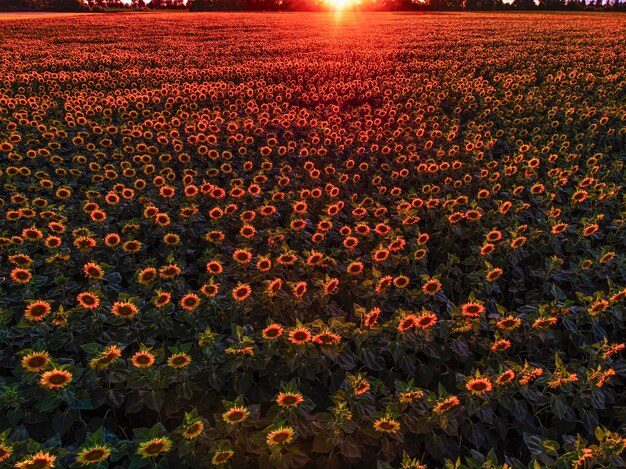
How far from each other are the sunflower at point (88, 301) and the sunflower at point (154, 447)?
1.55 m

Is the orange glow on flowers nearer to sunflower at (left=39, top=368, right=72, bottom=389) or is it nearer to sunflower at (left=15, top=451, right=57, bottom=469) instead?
sunflower at (left=39, top=368, right=72, bottom=389)

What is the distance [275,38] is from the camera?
36219 millimetres

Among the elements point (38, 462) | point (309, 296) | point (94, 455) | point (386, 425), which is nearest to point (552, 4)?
point (309, 296)

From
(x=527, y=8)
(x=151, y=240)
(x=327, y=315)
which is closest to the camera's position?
(x=327, y=315)

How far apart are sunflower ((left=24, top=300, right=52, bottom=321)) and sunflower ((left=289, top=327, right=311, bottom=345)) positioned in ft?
7.26

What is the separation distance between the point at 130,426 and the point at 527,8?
123m

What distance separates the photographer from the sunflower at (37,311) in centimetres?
354

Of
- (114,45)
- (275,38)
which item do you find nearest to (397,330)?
(114,45)

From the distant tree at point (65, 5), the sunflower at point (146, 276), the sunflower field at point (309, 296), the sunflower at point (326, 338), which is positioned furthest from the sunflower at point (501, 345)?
the distant tree at point (65, 5)

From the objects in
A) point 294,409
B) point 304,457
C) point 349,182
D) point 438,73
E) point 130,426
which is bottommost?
point 130,426

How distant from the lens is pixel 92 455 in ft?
8.39

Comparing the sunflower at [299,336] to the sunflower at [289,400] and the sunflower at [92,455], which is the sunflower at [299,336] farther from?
the sunflower at [92,455]

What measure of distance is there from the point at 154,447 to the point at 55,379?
966 mm

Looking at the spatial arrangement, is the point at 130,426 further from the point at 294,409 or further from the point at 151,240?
the point at 151,240
